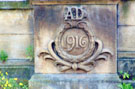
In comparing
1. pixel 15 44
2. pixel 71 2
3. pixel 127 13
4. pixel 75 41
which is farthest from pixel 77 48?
pixel 15 44

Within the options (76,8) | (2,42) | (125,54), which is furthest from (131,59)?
(2,42)

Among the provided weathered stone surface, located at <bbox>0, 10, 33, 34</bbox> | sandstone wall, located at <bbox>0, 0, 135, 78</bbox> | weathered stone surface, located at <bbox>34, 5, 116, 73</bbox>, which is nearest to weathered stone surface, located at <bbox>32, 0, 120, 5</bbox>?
weathered stone surface, located at <bbox>34, 5, 116, 73</bbox>

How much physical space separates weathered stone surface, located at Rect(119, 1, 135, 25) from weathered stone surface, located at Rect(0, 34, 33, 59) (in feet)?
7.89

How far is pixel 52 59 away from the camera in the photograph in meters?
5.05

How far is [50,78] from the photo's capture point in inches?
197

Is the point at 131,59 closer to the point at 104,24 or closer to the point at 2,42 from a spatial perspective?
the point at 104,24

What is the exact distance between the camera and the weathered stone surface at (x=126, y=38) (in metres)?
5.41

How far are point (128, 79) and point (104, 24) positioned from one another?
61.8 inches

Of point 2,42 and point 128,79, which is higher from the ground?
point 2,42

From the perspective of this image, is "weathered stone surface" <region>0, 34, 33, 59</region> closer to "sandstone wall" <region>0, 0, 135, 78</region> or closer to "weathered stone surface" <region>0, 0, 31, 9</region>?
"sandstone wall" <region>0, 0, 135, 78</region>

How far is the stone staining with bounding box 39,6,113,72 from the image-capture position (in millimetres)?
4887

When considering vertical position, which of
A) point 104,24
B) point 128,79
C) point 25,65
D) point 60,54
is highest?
point 104,24

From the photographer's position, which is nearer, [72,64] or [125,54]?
[72,64]

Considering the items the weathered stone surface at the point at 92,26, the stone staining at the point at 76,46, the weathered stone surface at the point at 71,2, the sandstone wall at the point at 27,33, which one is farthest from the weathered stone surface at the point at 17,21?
the stone staining at the point at 76,46
